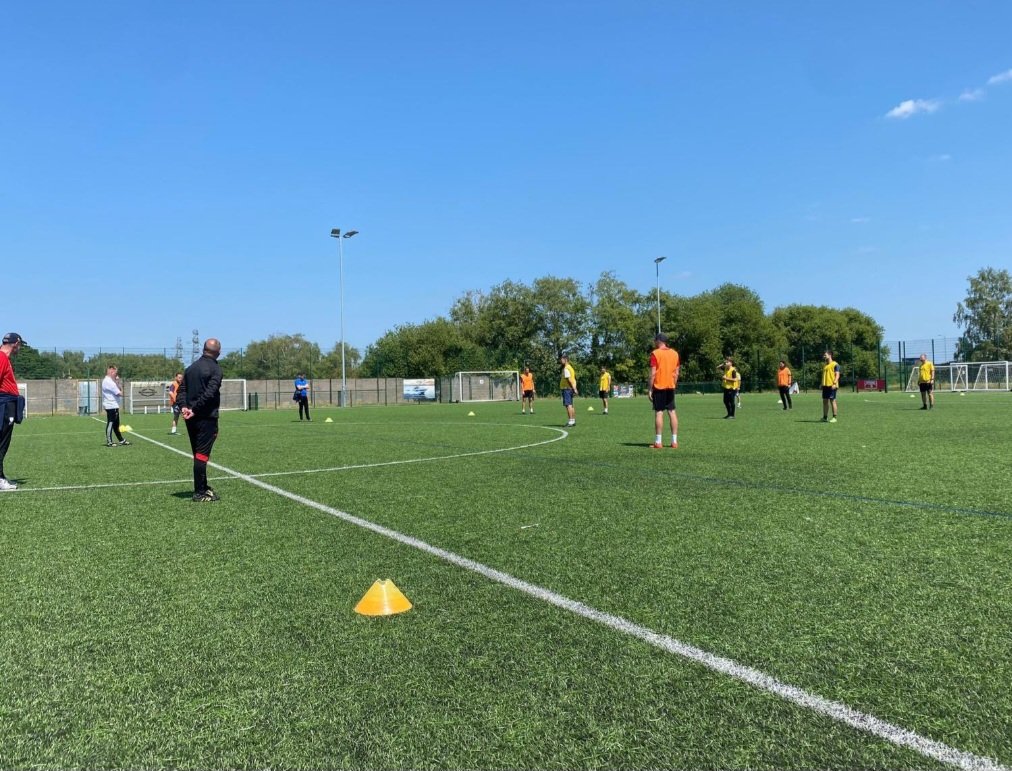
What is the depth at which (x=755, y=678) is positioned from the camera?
277cm

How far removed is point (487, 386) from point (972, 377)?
3774 centimetres

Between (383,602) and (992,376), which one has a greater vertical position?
(992,376)

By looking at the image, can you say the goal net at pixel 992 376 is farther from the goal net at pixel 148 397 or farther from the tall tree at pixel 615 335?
the goal net at pixel 148 397

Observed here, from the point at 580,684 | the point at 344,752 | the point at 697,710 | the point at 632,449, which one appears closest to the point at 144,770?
the point at 344,752

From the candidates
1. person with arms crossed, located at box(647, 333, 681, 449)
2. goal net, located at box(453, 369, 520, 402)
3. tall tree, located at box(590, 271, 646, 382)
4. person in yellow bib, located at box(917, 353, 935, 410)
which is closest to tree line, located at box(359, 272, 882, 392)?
tall tree, located at box(590, 271, 646, 382)

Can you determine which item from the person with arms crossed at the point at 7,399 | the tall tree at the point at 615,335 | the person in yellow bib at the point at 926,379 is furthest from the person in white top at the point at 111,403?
the tall tree at the point at 615,335

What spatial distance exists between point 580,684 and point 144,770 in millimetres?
1656

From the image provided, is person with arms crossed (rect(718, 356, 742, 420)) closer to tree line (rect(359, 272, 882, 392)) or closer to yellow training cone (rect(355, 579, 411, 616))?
yellow training cone (rect(355, 579, 411, 616))

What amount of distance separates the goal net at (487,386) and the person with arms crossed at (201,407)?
1935 inches

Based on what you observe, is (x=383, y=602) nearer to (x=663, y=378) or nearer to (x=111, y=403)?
(x=663, y=378)

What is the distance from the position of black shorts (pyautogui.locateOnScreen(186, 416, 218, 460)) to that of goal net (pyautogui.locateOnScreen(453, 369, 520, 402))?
161 feet

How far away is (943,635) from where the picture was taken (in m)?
3.17

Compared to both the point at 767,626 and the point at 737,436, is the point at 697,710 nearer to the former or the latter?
the point at 767,626

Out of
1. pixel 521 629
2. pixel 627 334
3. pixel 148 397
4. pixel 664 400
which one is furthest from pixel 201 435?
pixel 627 334
